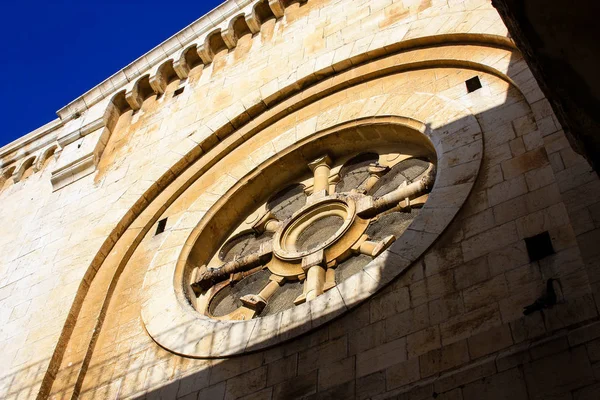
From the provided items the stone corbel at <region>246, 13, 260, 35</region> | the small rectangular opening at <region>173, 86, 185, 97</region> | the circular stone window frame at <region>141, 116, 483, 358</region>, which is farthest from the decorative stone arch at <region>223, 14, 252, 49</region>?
the circular stone window frame at <region>141, 116, 483, 358</region>

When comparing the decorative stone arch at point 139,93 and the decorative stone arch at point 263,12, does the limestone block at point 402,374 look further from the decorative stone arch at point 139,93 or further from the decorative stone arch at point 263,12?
the decorative stone arch at point 139,93

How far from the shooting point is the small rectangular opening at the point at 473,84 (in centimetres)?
976

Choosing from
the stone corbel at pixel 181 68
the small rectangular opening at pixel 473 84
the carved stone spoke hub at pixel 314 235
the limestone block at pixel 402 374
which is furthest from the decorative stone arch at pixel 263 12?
the limestone block at pixel 402 374

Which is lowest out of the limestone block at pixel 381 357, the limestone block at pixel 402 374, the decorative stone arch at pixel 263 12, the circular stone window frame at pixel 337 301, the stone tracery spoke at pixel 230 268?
the limestone block at pixel 402 374

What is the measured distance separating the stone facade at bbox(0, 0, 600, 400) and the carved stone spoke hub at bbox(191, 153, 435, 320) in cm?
17

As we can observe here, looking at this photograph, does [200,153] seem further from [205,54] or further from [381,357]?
[381,357]

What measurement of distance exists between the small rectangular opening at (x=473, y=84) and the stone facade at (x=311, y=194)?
0.02m

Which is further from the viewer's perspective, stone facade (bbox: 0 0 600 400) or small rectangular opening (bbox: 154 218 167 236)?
small rectangular opening (bbox: 154 218 167 236)

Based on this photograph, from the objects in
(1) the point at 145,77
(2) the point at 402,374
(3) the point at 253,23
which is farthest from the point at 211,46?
(2) the point at 402,374

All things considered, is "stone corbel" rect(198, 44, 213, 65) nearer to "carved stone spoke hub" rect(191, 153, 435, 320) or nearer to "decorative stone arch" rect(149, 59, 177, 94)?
"decorative stone arch" rect(149, 59, 177, 94)

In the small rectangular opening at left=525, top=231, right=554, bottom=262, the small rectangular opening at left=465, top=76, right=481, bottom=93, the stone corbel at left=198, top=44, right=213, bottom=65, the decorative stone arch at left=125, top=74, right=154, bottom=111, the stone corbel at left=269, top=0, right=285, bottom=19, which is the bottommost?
the small rectangular opening at left=525, top=231, right=554, bottom=262

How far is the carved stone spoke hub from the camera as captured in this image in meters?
9.36

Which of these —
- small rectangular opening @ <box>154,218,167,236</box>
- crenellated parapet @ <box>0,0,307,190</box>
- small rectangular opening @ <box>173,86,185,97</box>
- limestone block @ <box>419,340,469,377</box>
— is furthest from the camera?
small rectangular opening @ <box>173,86,185,97</box>

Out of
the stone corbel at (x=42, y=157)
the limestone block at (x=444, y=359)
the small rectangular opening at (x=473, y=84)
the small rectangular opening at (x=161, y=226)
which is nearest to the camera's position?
the limestone block at (x=444, y=359)
